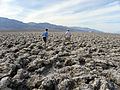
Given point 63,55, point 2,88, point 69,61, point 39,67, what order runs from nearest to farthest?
point 2,88 < point 39,67 < point 69,61 < point 63,55

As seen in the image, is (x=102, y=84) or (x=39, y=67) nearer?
(x=102, y=84)

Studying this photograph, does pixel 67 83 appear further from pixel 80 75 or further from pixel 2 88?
pixel 2 88

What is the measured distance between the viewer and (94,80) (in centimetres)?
450

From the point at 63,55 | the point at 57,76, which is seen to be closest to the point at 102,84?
the point at 57,76

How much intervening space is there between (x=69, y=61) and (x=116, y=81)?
277cm

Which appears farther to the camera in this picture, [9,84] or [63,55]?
[63,55]

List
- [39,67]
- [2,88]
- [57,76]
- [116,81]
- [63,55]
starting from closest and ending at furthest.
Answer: [2,88] < [116,81] < [57,76] < [39,67] < [63,55]

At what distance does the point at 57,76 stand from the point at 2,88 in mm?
2081

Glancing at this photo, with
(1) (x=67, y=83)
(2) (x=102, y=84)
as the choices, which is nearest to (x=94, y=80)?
(2) (x=102, y=84)

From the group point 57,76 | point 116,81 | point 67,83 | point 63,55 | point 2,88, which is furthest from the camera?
point 63,55

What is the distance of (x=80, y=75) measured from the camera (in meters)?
5.03


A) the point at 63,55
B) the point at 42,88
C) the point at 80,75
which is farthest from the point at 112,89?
the point at 63,55

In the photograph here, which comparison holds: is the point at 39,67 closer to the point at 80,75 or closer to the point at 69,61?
Result: the point at 69,61

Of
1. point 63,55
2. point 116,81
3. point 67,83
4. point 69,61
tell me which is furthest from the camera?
point 63,55
